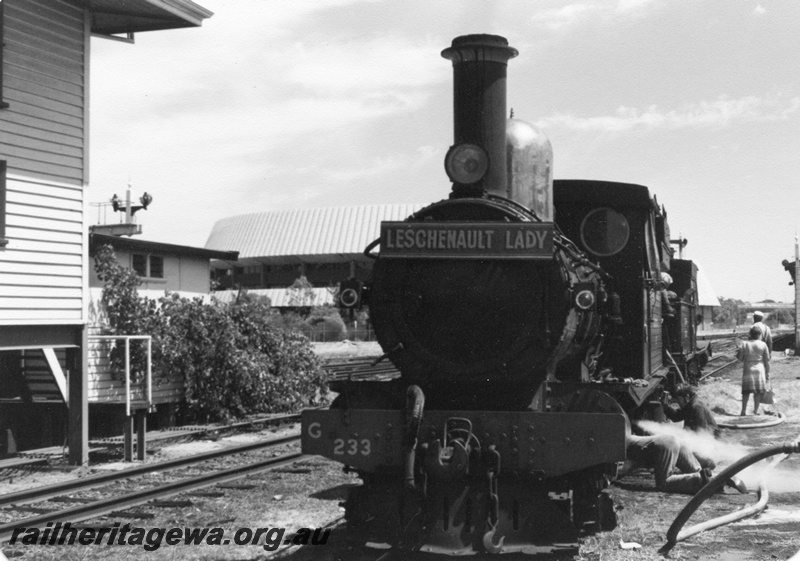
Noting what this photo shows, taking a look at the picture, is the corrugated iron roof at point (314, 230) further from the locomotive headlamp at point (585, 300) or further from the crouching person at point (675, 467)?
the locomotive headlamp at point (585, 300)

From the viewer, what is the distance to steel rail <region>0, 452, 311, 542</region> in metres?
7.87

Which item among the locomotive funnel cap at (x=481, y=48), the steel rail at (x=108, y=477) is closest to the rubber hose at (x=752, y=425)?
the steel rail at (x=108, y=477)

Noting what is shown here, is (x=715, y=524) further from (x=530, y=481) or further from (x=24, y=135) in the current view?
(x=24, y=135)

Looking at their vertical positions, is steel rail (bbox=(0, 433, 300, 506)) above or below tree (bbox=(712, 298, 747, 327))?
below

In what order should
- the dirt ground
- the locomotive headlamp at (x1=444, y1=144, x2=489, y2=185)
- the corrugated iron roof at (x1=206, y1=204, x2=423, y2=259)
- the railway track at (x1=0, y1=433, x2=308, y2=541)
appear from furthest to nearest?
the corrugated iron roof at (x1=206, y1=204, x2=423, y2=259) < the railway track at (x1=0, y1=433, x2=308, y2=541) < the locomotive headlamp at (x1=444, y1=144, x2=489, y2=185) < the dirt ground

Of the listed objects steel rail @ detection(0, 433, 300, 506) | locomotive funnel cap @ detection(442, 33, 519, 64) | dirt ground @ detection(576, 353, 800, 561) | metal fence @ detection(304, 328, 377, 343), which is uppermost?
locomotive funnel cap @ detection(442, 33, 519, 64)

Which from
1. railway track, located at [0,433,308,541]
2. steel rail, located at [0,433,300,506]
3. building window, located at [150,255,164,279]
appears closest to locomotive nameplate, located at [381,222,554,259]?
railway track, located at [0,433,308,541]

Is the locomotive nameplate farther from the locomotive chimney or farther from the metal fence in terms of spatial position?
the metal fence

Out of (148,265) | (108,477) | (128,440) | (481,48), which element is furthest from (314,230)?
(481,48)

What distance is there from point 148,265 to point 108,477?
26.0 feet

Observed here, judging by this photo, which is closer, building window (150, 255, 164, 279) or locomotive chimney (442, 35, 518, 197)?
locomotive chimney (442, 35, 518, 197)

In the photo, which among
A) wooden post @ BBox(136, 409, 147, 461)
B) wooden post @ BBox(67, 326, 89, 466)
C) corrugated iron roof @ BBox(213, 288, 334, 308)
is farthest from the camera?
corrugated iron roof @ BBox(213, 288, 334, 308)

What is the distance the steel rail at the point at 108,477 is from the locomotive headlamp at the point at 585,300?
6.04 meters

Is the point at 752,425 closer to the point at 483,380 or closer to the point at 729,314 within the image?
the point at 483,380
